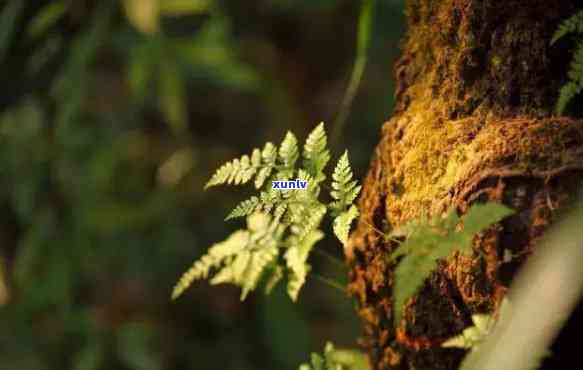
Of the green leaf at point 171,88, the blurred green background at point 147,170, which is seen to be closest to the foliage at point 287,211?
the blurred green background at point 147,170

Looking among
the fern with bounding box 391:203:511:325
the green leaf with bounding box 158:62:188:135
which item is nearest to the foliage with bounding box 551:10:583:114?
the fern with bounding box 391:203:511:325

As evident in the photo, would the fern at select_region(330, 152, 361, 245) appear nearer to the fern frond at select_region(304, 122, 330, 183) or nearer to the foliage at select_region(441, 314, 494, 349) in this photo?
the fern frond at select_region(304, 122, 330, 183)

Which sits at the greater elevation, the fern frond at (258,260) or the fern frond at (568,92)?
the fern frond at (568,92)

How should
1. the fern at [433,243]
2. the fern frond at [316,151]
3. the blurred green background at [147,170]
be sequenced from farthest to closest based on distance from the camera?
the blurred green background at [147,170] → the fern frond at [316,151] → the fern at [433,243]

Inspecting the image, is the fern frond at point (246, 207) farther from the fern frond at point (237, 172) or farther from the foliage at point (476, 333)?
the foliage at point (476, 333)

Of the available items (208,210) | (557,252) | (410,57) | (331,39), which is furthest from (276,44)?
(557,252)

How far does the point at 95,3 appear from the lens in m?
3.20

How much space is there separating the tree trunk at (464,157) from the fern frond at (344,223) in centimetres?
14

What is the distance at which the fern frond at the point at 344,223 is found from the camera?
Answer: 107 cm

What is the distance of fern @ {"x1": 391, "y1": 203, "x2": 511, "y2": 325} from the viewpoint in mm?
948

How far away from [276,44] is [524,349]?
4266 millimetres

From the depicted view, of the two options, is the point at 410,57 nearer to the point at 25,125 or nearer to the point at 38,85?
the point at 38,85

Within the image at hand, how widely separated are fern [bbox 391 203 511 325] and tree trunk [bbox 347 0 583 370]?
0.32 feet

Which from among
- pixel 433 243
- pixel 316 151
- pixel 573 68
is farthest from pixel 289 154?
pixel 573 68
